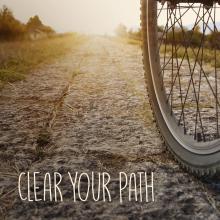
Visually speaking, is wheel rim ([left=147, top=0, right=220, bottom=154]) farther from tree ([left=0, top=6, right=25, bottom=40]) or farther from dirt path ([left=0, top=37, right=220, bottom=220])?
tree ([left=0, top=6, right=25, bottom=40])

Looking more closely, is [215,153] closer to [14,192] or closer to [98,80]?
[14,192]

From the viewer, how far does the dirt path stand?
1705 millimetres

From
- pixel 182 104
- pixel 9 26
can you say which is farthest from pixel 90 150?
pixel 9 26

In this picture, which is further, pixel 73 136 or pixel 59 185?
pixel 73 136

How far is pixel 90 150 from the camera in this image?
239 centimetres

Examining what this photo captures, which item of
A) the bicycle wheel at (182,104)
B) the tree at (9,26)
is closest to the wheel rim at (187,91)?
the bicycle wheel at (182,104)

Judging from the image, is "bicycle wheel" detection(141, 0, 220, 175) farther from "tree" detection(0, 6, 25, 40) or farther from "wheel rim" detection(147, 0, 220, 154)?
"tree" detection(0, 6, 25, 40)

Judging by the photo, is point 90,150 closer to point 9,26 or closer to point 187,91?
point 187,91

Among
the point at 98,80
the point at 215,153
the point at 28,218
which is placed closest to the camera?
the point at 28,218

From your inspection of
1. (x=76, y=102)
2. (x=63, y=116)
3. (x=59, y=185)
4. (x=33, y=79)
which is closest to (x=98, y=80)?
(x=33, y=79)

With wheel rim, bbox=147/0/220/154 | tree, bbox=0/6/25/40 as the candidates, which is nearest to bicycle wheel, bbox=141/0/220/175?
wheel rim, bbox=147/0/220/154

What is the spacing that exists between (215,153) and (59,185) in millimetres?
700

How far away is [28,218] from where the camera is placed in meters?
1.64

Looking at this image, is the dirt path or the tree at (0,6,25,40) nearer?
the dirt path
